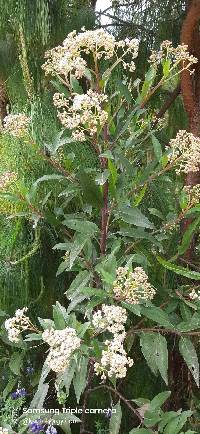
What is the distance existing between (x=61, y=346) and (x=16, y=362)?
50 cm

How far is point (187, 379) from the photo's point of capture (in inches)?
51.3

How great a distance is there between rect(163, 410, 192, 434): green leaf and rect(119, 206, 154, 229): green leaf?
34 cm

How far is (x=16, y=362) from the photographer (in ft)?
4.07

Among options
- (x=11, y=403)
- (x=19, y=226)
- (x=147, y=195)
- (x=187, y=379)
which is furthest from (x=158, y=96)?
(x=11, y=403)

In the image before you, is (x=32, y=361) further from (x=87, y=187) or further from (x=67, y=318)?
(x=87, y=187)

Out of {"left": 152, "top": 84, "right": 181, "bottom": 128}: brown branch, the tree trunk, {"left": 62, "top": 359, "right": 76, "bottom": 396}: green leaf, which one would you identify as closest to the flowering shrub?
{"left": 62, "top": 359, "right": 76, "bottom": 396}: green leaf

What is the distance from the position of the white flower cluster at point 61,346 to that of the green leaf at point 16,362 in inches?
17.2

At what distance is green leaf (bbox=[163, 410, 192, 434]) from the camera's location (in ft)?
3.25

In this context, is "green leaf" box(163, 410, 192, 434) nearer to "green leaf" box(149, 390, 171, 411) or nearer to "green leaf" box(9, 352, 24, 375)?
"green leaf" box(149, 390, 171, 411)

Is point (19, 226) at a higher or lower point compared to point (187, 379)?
higher

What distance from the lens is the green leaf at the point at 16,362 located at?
1.22m

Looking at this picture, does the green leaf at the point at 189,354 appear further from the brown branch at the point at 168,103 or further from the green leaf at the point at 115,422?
the brown branch at the point at 168,103

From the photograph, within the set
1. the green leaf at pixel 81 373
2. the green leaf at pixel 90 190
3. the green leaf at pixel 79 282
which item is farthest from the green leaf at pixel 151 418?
the green leaf at pixel 90 190

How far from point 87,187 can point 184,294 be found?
32 cm
